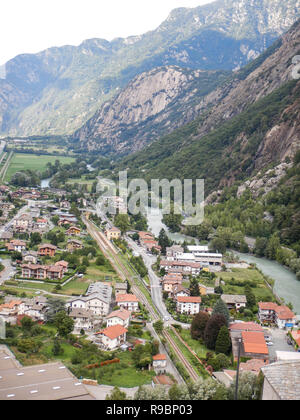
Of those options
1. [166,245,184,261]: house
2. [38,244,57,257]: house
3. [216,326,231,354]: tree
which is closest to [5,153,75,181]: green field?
[38,244,57,257]: house

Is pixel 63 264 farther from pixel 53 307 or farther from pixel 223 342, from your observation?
pixel 223 342

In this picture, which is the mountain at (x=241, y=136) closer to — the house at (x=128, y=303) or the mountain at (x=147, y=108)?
the mountain at (x=147, y=108)

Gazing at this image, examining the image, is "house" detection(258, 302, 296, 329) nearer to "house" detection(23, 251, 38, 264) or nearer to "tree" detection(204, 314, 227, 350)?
"tree" detection(204, 314, 227, 350)

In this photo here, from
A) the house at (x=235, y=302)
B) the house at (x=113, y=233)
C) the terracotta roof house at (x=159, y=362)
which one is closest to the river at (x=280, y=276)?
the house at (x=235, y=302)

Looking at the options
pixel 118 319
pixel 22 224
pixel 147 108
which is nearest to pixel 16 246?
pixel 22 224

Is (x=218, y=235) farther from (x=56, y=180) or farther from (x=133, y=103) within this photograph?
(x=133, y=103)
